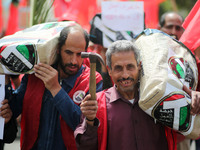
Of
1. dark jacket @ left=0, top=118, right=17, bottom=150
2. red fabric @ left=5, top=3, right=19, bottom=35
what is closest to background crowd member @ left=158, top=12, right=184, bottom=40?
dark jacket @ left=0, top=118, right=17, bottom=150

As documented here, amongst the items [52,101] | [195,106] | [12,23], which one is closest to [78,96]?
[52,101]

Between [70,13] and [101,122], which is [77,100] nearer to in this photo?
[101,122]

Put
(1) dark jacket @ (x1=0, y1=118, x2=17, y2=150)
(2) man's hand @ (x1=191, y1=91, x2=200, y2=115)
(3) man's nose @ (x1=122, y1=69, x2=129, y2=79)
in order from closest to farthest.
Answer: (2) man's hand @ (x1=191, y1=91, x2=200, y2=115) → (3) man's nose @ (x1=122, y1=69, x2=129, y2=79) → (1) dark jacket @ (x1=0, y1=118, x2=17, y2=150)

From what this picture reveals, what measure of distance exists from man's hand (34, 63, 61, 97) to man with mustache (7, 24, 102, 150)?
3.8 inches

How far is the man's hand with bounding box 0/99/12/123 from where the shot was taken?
90.8 inches

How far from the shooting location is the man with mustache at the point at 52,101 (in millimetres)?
2332

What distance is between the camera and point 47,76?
218 centimetres

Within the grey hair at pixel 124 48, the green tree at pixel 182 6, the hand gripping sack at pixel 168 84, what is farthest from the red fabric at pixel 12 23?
the green tree at pixel 182 6

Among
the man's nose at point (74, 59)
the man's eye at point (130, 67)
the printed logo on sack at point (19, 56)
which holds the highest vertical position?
the printed logo on sack at point (19, 56)

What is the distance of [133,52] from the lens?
7.29 ft

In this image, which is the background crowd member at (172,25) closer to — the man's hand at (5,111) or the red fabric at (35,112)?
the red fabric at (35,112)

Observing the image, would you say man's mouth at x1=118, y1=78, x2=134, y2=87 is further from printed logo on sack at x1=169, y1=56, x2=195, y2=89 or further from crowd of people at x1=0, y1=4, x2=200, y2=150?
printed logo on sack at x1=169, y1=56, x2=195, y2=89

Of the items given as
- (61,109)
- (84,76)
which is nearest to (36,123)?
(61,109)

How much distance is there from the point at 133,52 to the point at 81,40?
461mm
